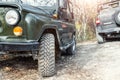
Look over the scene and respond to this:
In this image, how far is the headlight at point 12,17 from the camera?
197 inches

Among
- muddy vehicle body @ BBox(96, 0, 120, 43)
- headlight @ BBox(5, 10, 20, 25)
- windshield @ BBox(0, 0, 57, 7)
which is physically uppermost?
windshield @ BBox(0, 0, 57, 7)

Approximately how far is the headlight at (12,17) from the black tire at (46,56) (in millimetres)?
630

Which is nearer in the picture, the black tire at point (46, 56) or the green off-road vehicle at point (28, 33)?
the green off-road vehicle at point (28, 33)

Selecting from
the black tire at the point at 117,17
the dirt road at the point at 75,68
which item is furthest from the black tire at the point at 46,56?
the black tire at the point at 117,17

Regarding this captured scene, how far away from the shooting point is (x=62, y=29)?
636 cm

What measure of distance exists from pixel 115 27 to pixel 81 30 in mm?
7393

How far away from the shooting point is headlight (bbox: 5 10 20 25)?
500cm

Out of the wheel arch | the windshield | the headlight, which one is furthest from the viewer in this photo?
the windshield

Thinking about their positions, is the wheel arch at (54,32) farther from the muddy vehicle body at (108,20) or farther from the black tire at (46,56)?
the muddy vehicle body at (108,20)

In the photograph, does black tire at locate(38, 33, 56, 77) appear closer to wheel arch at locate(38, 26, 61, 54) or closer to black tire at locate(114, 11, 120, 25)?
wheel arch at locate(38, 26, 61, 54)

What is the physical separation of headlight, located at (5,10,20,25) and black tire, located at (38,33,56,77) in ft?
2.07

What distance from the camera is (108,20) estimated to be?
34.5 feet

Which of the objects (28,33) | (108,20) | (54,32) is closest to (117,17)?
(108,20)

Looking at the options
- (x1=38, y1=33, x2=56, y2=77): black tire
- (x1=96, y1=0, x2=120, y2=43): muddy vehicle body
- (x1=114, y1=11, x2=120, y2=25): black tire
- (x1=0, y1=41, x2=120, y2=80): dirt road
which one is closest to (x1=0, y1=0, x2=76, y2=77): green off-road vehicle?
(x1=38, y1=33, x2=56, y2=77): black tire
